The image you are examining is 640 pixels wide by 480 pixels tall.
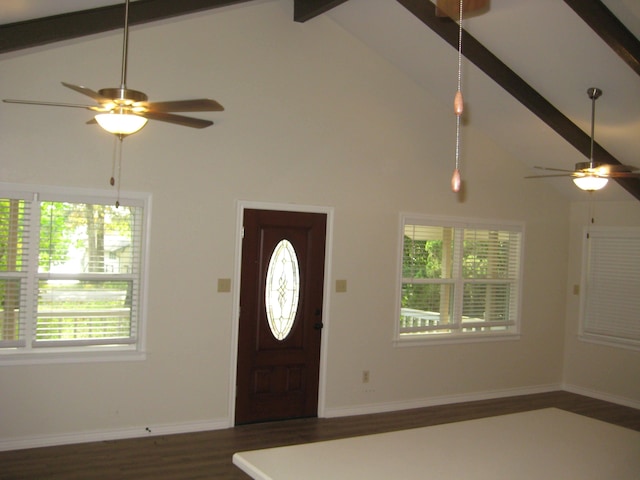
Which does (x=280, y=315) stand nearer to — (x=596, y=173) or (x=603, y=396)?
(x=596, y=173)

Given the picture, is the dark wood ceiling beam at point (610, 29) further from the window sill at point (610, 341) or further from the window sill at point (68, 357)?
the window sill at point (68, 357)

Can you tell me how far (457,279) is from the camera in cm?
686

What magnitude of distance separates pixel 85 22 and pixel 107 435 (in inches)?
123

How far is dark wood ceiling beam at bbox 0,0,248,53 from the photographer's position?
409cm

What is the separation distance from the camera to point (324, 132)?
5906mm

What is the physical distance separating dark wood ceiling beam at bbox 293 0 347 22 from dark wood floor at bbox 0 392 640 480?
3614mm

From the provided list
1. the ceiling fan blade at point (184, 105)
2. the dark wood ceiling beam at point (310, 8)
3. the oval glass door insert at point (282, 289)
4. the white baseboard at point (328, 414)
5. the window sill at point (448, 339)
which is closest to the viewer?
the ceiling fan blade at point (184, 105)

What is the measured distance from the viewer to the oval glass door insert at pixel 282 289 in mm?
5762

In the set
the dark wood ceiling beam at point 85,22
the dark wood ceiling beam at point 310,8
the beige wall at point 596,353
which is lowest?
the beige wall at point 596,353

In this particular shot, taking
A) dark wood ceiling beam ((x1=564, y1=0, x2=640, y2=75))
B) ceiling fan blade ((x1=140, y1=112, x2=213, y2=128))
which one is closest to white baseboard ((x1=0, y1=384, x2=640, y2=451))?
ceiling fan blade ((x1=140, y1=112, x2=213, y2=128))

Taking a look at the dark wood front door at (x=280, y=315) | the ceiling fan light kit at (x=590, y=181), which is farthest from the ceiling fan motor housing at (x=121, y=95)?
the ceiling fan light kit at (x=590, y=181)

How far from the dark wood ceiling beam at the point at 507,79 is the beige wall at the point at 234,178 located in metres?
0.95

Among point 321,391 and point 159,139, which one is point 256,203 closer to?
point 159,139

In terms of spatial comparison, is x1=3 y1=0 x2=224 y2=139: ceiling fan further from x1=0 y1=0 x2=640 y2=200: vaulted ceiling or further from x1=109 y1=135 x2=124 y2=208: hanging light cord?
x1=109 y1=135 x2=124 y2=208: hanging light cord
